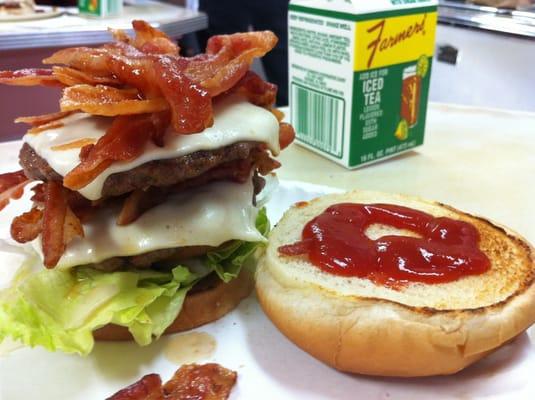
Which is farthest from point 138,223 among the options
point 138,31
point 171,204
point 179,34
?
point 179,34

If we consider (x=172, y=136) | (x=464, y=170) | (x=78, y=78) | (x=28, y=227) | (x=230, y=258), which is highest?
(x=78, y=78)

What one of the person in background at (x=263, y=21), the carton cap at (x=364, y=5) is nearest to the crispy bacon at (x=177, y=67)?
the carton cap at (x=364, y=5)

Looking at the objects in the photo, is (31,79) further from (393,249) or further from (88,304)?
(393,249)

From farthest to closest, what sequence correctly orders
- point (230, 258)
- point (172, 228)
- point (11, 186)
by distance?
point (11, 186)
point (230, 258)
point (172, 228)

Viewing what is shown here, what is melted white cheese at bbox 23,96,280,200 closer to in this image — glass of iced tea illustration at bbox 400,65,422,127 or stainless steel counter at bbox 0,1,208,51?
glass of iced tea illustration at bbox 400,65,422,127

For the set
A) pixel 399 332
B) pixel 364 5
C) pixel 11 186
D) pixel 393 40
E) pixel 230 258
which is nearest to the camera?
pixel 399 332

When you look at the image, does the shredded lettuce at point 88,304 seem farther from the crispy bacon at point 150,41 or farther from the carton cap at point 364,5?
the carton cap at point 364,5

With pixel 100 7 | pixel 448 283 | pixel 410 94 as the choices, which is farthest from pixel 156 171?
pixel 100 7
